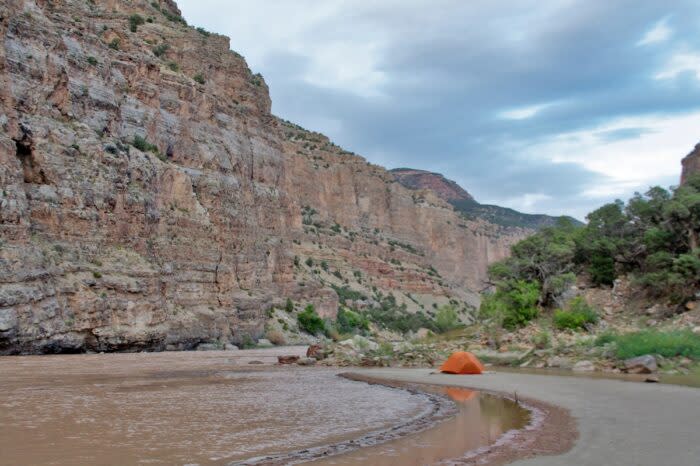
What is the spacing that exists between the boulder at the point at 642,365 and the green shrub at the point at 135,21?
6082 cm

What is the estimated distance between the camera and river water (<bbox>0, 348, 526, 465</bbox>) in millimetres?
7645

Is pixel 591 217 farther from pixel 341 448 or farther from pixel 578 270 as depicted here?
pixel 341 448

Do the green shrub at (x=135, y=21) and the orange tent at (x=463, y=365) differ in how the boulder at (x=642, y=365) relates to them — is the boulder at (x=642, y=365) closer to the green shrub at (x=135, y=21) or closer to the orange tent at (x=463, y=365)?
the orange tent at (x=463, y=365)

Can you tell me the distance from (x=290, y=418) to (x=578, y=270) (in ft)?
87.7

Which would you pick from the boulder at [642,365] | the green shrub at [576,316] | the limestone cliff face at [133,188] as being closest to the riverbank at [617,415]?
the boulder at [642,365]

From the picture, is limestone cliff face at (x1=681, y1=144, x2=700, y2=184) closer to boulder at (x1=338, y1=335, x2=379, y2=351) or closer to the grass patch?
boulder at (x1=338, y1=335, x2=379, y2=351)

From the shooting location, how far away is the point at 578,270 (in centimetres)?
3344

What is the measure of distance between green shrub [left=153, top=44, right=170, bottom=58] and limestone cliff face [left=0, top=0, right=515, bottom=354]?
0.52 feet

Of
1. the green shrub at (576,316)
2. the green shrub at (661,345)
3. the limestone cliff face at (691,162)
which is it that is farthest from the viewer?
the limestone cliff face at (691,162)

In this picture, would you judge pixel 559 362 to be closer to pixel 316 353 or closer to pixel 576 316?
pixel 576 316

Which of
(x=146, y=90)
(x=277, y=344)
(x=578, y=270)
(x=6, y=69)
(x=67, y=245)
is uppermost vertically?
(x=146, y=90)

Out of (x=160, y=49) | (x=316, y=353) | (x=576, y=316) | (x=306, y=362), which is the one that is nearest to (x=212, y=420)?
(x=306, y=362)

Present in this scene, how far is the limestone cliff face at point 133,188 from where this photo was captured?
33.4 meters

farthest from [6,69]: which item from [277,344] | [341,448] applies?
[341,448]
